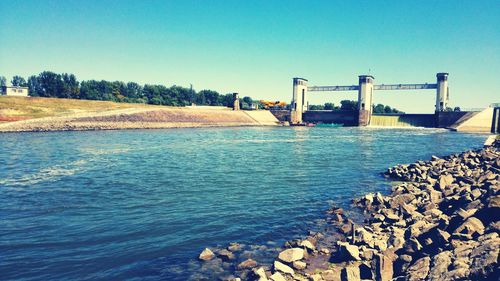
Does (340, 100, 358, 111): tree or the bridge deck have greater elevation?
the bridge deck

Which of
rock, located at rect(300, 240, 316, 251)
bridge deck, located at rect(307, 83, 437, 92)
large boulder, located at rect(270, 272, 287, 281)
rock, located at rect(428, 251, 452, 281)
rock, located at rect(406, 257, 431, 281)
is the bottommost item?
rock, located at rect(300, 240, 316, 251)

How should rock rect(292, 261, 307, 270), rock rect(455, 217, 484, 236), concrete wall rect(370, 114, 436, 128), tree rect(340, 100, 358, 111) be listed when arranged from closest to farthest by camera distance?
rock rect(455, 217, 484, 236), rock rect(292, 261, 307, 270), concrete wall rect(370, 114, 436, 128), tree rect(340, 100, 358, 111)

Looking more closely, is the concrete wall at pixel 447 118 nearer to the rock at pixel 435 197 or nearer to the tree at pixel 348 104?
the tree at pixel 348 104

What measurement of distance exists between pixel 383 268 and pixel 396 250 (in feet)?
6.14

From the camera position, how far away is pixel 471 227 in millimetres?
9195

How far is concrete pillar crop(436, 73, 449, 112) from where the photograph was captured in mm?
108375

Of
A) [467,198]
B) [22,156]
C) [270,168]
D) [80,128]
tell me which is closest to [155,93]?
[80,128]

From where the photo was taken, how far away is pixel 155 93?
523 feet

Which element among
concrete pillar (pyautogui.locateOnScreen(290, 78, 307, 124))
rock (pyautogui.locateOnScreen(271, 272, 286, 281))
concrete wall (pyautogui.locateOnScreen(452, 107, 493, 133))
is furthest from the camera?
concrete pillar (pyautogui.locateOnScreen(290, 78, 307, 124))

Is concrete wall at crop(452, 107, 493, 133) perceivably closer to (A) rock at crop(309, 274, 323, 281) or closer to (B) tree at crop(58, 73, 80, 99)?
(A) rock at crop(309, 274, 323, 281)

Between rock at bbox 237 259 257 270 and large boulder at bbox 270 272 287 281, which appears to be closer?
large boulder at bbox 270 272 287 281

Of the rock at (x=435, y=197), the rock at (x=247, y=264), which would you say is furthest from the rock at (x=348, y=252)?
the rock at (x=435, y=197)

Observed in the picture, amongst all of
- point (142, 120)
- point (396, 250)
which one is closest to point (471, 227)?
point (396, 250)

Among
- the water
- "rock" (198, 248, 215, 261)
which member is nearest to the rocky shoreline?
"rock" (198, 248, 215, 261)
